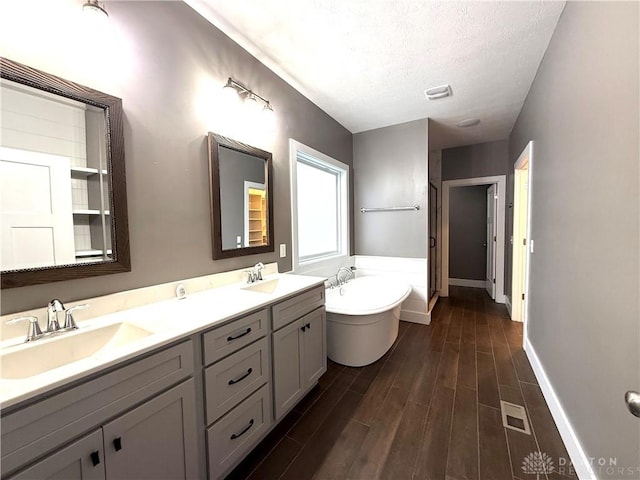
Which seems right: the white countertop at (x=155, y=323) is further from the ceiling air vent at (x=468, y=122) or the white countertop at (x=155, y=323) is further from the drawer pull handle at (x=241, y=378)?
the ceiling air vent at (x=468, y=122)

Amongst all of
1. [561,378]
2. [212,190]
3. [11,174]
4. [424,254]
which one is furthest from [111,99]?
[424,254]

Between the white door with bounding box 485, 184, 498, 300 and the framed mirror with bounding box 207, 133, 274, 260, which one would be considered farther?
the white door with bounding box 485, 184, 498, 300

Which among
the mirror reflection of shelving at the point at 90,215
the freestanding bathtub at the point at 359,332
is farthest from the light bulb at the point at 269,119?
the freestanding bathtub at the point at 359,332

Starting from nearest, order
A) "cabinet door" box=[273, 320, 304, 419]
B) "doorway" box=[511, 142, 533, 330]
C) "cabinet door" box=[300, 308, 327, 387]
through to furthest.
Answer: "cabinet door" box=[273, 320, 304, 419], "cabinet door" box=[300, 308, 327, 387], "doorway" box=[511, 142, 533, 330]

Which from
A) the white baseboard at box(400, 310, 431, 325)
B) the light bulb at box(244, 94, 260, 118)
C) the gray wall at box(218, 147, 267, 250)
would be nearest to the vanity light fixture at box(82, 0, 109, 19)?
the gray wall at box(218, 147, 267, 250)

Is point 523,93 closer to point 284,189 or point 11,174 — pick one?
point 284,189

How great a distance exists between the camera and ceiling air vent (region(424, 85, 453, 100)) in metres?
2.49

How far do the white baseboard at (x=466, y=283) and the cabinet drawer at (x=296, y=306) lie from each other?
460cm

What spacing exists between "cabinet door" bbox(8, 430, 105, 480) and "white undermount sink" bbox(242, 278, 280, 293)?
106 cm

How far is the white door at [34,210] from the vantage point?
0.98 meters

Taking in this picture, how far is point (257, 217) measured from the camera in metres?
2.10

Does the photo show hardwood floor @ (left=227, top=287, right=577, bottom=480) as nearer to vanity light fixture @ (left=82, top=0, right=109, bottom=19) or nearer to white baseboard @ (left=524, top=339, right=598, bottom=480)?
white baseboard @ (left=524, top=339, right=598, bottom=480)

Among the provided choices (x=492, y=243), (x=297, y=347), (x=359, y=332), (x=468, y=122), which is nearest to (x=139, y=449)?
(x=297, y=347)

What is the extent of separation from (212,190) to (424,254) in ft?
8.67
